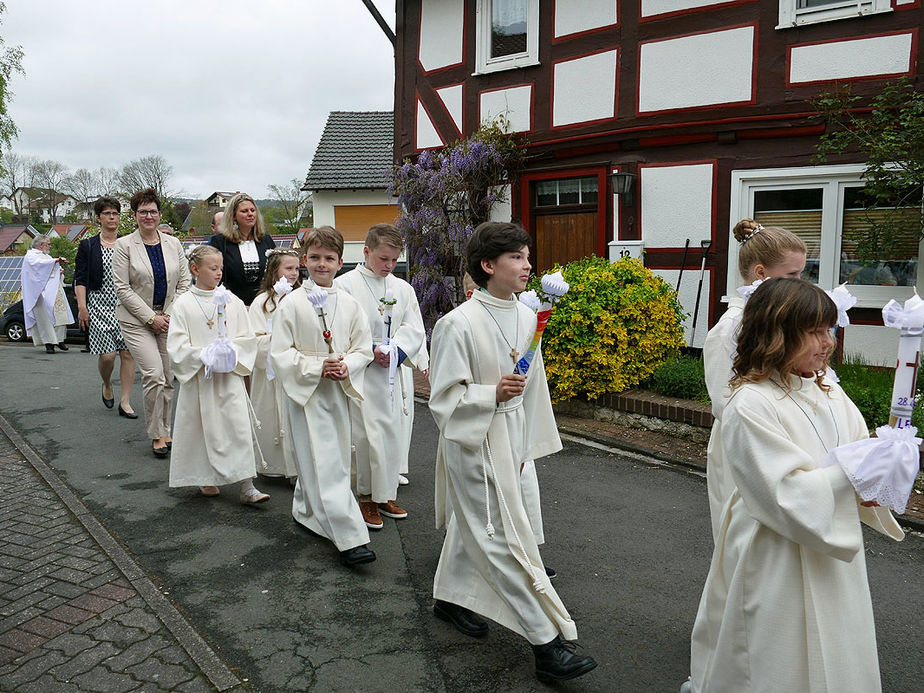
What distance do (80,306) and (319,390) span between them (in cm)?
453

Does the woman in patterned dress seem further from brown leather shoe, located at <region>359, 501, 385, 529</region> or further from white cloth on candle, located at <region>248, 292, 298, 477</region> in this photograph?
brown leather shoe, located at <region>359, 501, 385, 529</region>

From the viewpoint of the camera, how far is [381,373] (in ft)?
16.5

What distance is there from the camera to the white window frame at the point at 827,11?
8023 mm

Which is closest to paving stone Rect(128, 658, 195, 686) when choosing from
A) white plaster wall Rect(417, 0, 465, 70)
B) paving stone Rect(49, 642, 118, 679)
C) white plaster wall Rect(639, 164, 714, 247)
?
paving stone Rect(49, 642, 118, 679)

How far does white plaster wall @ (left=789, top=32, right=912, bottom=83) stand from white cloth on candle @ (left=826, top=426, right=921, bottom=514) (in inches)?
291

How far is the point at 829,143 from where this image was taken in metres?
8.09

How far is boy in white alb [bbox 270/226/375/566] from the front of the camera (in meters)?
4.34

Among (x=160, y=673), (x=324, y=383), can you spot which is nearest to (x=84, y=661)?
(x=160, y=673)

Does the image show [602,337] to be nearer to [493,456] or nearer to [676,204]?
[676,204]

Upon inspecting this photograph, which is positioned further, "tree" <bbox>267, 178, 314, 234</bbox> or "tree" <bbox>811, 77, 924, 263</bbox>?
"tree" <bbox>267, 178, 314, 234</bbox>

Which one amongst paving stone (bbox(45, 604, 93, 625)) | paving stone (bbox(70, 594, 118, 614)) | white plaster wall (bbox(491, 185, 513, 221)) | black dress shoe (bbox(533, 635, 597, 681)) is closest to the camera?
black dress shoe (bbox(533, 635, 597, 681))

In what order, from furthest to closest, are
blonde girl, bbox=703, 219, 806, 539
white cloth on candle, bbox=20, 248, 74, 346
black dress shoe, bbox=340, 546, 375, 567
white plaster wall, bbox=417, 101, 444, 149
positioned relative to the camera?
white plaster wall, bbox=417, 101, 444, 149 < white cloth on candle, bbox=20, 248, 74, 346 < black dress shoe, bbox=340, 546, 375, 567 < blonde girl, bbox=703, 219, 806, 539

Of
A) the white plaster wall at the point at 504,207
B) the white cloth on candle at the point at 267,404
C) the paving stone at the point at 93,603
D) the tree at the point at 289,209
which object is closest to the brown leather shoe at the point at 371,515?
the white cloth on candle at the point at 267,404

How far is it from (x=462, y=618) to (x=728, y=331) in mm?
1784
